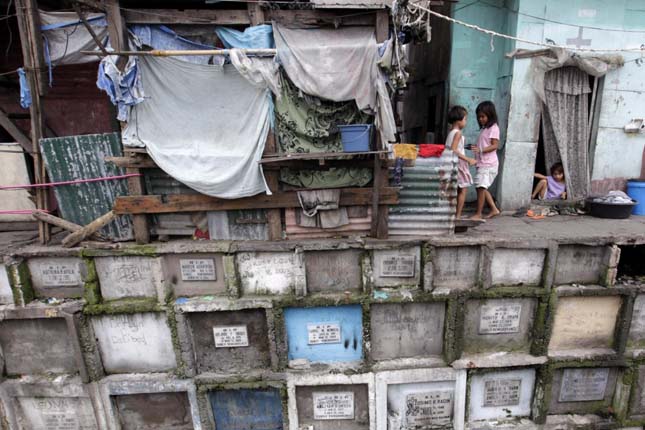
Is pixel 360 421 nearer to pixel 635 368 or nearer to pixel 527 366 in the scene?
pixel 527 366

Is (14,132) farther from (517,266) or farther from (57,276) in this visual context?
(517,266)

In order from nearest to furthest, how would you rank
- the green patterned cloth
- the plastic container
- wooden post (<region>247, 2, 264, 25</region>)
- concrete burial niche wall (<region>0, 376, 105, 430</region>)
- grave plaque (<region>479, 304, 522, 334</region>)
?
wooden post (<region>247, 2, 264, 25</region>), the green patterned cloth, concrete burial niche wall (<region>0, 376, 105, 430</region>), grave plaque (<region>479, 304, 522, 334</region>), the plastic container

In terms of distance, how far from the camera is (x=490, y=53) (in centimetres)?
663

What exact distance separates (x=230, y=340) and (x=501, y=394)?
403cm

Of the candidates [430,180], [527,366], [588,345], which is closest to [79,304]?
[430,180]

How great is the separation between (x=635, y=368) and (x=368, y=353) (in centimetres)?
383

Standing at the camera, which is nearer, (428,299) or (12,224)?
(428,299)

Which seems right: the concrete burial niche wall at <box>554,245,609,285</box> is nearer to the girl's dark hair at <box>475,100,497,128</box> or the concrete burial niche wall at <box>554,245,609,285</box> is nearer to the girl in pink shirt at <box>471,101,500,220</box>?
the girl in pink shirt at <box>471,101,500,220</box>

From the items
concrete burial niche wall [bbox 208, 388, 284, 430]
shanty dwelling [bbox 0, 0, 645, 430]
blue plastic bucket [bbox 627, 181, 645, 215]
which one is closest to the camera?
shanty dwelling [bbox 0, 0, 645, 430]

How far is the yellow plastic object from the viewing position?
4395 millimetres

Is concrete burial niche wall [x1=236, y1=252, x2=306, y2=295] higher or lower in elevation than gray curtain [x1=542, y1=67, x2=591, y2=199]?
lower

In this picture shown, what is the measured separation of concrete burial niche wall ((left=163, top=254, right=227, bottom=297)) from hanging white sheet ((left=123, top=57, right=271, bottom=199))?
3.06ft

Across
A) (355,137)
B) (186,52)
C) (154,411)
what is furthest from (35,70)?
(154,411)

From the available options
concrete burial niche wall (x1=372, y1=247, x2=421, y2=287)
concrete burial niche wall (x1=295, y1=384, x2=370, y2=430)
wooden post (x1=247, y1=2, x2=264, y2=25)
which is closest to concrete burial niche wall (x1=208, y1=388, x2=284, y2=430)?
concrete burial niche wall (x1=295, y1=384, x2=370, y2=430)
